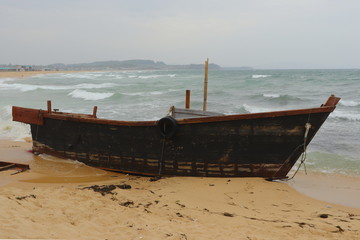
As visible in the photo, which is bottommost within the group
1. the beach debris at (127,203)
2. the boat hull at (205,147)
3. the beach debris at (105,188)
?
the beach debris at (105,188)

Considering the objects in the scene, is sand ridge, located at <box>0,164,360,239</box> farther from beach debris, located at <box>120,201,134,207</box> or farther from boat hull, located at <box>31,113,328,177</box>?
boat hull, located at <box>31,113,328,177</box>

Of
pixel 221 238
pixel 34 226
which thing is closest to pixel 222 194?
pixel 221 238

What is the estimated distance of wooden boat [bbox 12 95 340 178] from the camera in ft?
20.4

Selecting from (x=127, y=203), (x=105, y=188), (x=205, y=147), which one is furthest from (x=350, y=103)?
(x=127, y=203)

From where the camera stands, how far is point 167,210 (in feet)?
16.9

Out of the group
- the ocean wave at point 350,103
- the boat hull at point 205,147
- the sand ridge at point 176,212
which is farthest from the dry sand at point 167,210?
the ocean wave at point 350,103

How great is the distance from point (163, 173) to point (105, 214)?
247 centimetres

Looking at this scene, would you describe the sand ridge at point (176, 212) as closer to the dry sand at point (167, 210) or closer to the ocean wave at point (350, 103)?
the dry sand at point (167, 210)

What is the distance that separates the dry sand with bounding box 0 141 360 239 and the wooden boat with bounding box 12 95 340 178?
0.29 m

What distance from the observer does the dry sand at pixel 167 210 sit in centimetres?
416

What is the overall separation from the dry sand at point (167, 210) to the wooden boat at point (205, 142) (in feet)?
0.96

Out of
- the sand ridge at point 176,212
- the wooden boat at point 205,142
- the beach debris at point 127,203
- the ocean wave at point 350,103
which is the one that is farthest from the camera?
the ocean wave at point 350,103

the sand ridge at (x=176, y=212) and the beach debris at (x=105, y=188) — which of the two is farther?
the beach debris at (x=105, y=188)

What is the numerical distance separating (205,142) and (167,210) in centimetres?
194
